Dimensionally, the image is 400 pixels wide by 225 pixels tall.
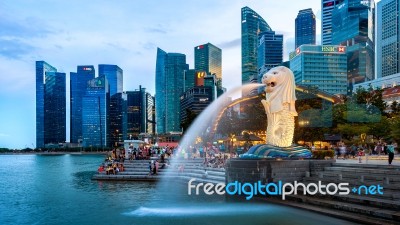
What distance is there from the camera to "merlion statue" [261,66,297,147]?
24234 mm

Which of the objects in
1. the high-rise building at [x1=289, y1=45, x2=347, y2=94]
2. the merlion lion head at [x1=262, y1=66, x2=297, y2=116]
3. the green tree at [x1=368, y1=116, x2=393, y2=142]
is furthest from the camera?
the high-rise building at [x1=289, y1=45, x2=347, y2=94]

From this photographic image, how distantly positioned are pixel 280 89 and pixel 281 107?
1.25m

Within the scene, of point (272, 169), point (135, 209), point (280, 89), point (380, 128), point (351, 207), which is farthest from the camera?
point (380, 128)

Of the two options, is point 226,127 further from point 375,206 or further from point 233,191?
point 375,206

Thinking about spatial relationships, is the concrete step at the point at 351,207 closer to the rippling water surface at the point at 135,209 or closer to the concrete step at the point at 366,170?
the rippling water surface at the point at 135,209

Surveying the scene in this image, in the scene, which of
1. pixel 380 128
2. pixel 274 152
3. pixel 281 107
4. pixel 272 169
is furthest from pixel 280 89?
pixel 380 128

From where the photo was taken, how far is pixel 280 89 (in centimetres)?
2453

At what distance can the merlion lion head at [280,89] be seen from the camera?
80.0ft

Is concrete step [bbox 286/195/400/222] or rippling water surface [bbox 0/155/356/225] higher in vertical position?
concrete step [bbox 286/195/400/222]

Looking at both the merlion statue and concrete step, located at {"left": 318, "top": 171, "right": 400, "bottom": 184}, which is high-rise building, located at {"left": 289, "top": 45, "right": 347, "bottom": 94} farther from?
concrete step, located at {"left": 318, "top": 171, "right": 400, "bottom": 184}

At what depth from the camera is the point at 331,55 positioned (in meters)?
173

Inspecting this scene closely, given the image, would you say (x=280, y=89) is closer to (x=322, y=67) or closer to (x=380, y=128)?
(x=380, y=128)

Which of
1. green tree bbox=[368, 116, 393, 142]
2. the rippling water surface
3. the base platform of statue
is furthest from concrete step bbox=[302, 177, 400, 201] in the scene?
green tree bbox=[368, 116, 393, 142]

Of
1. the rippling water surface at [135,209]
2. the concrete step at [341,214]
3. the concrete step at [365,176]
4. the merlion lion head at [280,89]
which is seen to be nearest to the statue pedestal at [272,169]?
the concrete step at [365,176]
